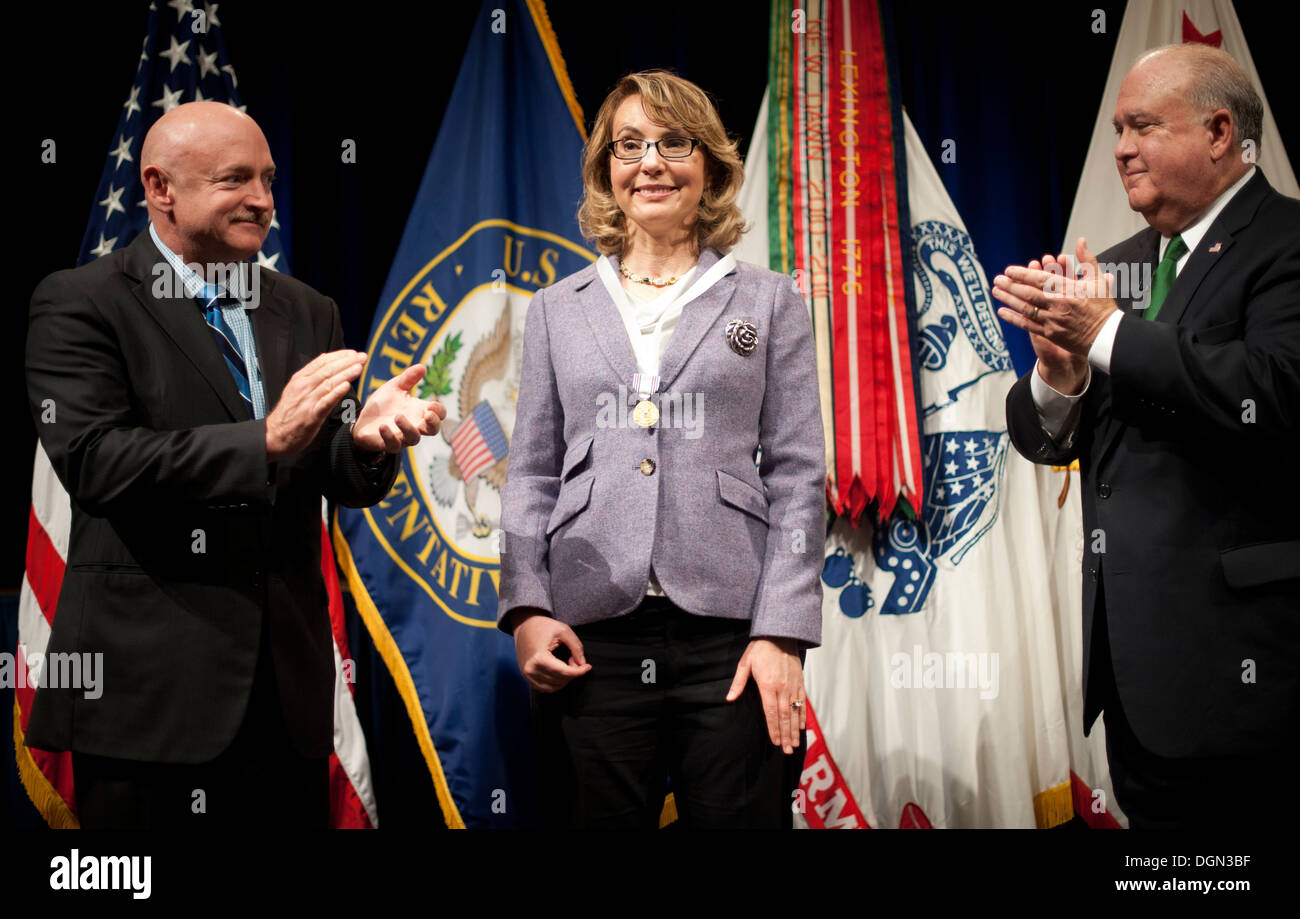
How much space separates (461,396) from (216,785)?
60.4 inches

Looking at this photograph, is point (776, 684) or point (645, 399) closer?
point (776, 684)

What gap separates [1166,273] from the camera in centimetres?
205

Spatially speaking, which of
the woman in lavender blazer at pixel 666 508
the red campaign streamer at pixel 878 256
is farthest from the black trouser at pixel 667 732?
the red campaign streamer at pixel 878 256

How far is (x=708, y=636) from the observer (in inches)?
73.2

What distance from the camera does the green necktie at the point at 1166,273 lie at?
2.04 m

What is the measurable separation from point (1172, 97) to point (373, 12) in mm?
2294

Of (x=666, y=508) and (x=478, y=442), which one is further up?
(x=478, y=442)

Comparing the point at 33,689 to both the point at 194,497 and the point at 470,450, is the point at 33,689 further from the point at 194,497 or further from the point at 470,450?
the point at 194,497

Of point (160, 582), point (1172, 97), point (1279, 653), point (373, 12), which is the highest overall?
point (373, 12)

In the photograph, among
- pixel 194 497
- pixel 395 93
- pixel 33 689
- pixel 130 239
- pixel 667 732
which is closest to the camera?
pixel 194 497

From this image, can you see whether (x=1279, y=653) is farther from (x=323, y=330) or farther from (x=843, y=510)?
(x=323, y=330)

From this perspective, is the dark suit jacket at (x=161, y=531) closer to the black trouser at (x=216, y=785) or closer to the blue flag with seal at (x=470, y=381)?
the black trouser at (x=216, y=785)

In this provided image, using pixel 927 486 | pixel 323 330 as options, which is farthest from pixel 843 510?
pixel 323 330

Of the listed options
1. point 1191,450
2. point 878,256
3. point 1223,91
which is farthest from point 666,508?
point 878,256
